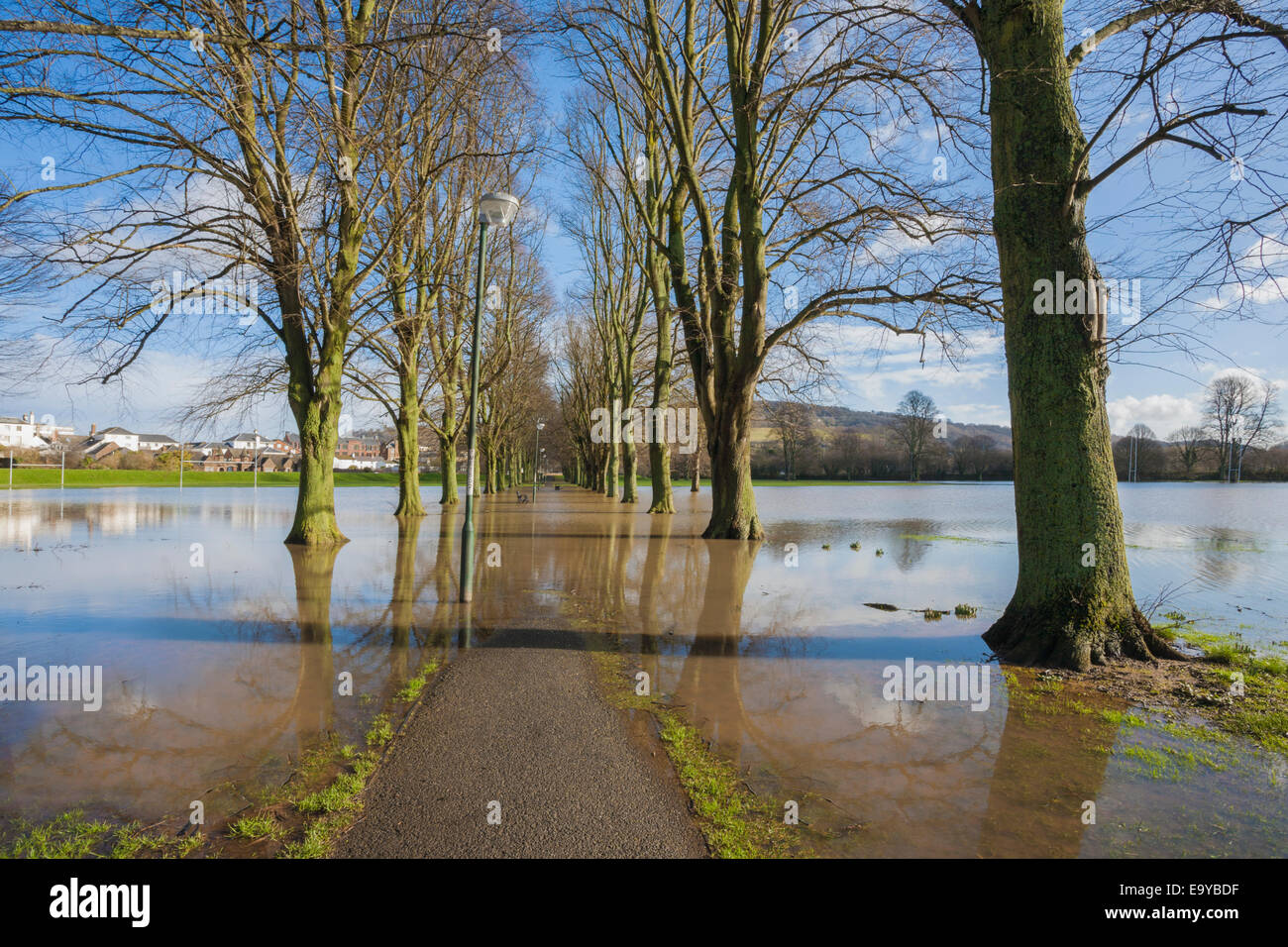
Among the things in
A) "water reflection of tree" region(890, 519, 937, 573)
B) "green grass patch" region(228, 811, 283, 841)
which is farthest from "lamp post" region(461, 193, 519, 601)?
"water reflection of tree" region(890, 519, 937, 573)

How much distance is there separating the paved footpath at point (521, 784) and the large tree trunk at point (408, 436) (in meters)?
17.5

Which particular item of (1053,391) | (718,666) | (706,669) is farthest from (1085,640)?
(706,669)

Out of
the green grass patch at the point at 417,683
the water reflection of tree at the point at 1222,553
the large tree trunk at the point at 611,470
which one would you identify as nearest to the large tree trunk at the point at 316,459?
the green grass patch at the point at 417,683

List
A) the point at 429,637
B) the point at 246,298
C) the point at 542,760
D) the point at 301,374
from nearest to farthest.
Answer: the point at 542,760, the point at 429,637, the point at 246,298, the point at 301,374

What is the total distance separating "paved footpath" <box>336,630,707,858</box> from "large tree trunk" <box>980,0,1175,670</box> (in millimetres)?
4340

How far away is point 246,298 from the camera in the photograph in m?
12.7

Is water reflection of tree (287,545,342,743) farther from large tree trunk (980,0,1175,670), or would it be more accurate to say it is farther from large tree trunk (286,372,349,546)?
large tree trunk (980,0,1175,670)

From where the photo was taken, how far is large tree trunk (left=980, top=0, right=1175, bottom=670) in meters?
6.21

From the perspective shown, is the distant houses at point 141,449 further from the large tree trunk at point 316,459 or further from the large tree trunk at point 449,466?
the large tree trunk at point 316,459

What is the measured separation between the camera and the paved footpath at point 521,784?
10.2ft

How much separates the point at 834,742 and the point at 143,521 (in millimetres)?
23939

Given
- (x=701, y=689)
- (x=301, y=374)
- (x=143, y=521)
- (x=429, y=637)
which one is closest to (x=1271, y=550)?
(x=701, y=689)

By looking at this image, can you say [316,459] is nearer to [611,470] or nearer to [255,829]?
[255,829]
